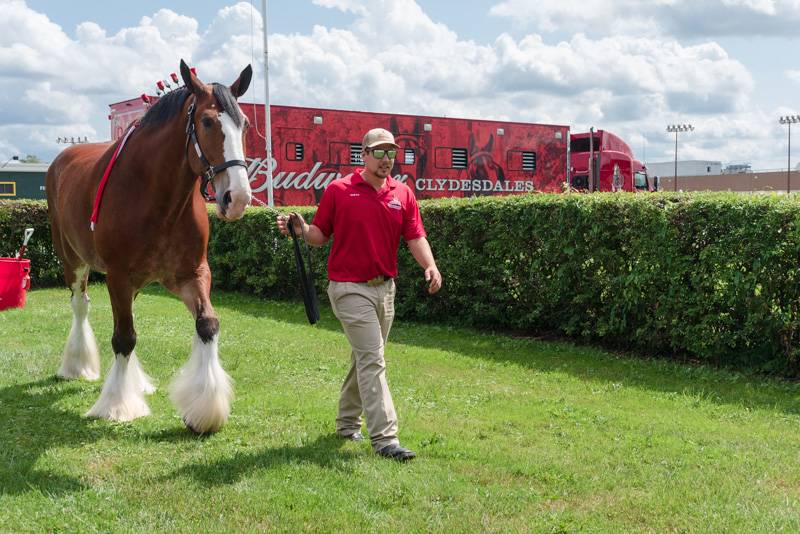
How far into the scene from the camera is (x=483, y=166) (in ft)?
78.4

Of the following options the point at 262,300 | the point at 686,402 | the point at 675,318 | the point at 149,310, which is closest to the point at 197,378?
the point at 686,402

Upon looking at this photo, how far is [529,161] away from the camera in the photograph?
25.0 m

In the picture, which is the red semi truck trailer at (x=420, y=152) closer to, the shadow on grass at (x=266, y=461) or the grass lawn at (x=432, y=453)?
the grass lawn at (x=432, y=453)

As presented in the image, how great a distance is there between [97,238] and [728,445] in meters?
4.82

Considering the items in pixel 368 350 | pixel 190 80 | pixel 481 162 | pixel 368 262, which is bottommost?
pixel 368 350

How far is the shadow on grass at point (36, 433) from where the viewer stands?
462 cm

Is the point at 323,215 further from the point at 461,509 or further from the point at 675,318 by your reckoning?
the point at 675,318

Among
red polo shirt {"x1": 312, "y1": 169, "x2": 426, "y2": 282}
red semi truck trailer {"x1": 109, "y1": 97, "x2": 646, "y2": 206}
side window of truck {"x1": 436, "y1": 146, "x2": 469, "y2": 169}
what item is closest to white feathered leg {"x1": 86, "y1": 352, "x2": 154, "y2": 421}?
red polo shirt {"x1": 312, "y1": 169, "x2": 426, "y2": 282}

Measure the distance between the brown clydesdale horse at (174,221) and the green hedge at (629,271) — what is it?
4802 mm

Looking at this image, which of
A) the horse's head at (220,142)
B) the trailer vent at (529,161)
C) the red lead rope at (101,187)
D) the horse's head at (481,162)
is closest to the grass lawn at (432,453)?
the red lead rope at (101,187)

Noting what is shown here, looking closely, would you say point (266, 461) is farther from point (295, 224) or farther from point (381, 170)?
point (381, 170)

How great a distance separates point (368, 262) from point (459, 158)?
18.7m

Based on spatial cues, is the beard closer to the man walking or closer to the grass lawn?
the man walking

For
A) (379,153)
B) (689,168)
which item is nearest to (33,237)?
(379,153)
